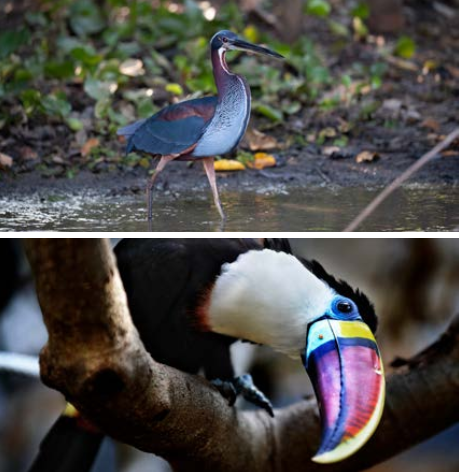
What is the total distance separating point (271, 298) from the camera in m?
2.11

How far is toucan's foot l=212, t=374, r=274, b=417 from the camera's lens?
7.43 ft

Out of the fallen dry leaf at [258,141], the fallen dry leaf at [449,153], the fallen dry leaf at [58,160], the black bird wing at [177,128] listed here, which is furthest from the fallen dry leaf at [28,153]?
the fallen dry leaf at [449,153]

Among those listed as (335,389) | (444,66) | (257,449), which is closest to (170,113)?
(257,449)

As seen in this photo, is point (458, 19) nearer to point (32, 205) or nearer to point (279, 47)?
point (279, 47)

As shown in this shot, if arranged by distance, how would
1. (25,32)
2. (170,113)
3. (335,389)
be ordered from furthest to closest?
(25,32) < (170,113) < (335,389)

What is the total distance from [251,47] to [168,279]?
1048mm

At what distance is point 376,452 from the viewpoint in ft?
7.50

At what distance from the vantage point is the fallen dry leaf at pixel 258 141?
4676 millimetres

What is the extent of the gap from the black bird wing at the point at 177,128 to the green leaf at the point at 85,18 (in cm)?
315

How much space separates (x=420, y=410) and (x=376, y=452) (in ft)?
0.49

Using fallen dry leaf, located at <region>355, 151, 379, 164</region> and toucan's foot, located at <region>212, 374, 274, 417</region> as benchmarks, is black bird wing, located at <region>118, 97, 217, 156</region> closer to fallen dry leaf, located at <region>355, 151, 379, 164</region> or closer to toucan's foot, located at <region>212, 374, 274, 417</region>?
toucan's foot, located at <region>212, 374, 274, 417</region>

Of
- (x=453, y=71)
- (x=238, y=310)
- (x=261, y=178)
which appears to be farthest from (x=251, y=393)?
(x=453, y=71)

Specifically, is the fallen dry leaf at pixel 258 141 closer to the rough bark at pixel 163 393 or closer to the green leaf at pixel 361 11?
the green leaf at pixel 361 11

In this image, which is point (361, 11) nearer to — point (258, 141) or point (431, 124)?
point (431, 124)
